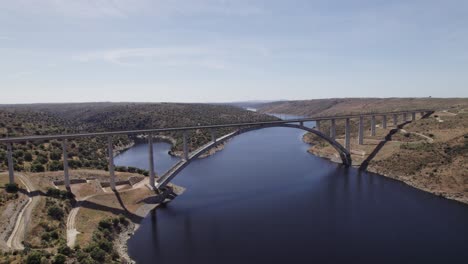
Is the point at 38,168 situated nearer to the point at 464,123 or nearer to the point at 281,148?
the point at 281,148

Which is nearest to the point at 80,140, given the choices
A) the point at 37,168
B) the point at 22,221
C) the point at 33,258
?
the point at 37,168

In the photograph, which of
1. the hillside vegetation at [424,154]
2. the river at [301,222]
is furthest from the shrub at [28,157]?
the hillside vegetation at [424,154]

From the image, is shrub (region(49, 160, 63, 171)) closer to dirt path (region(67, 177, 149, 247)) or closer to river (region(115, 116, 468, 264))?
dirt path (region(67, 177, 149, 247))

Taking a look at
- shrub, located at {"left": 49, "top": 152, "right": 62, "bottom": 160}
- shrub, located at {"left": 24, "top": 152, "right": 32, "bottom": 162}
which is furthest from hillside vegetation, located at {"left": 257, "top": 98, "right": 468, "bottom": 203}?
shrub, located at {"left": 24, "top": 152, "right": 32, "bottom": 162}

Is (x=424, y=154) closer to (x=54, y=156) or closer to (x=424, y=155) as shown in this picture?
(x=424, y=155)

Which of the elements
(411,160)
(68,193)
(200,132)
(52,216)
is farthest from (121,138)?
(411,160)

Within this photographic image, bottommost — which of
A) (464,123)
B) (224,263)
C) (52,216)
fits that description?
(224,263)
